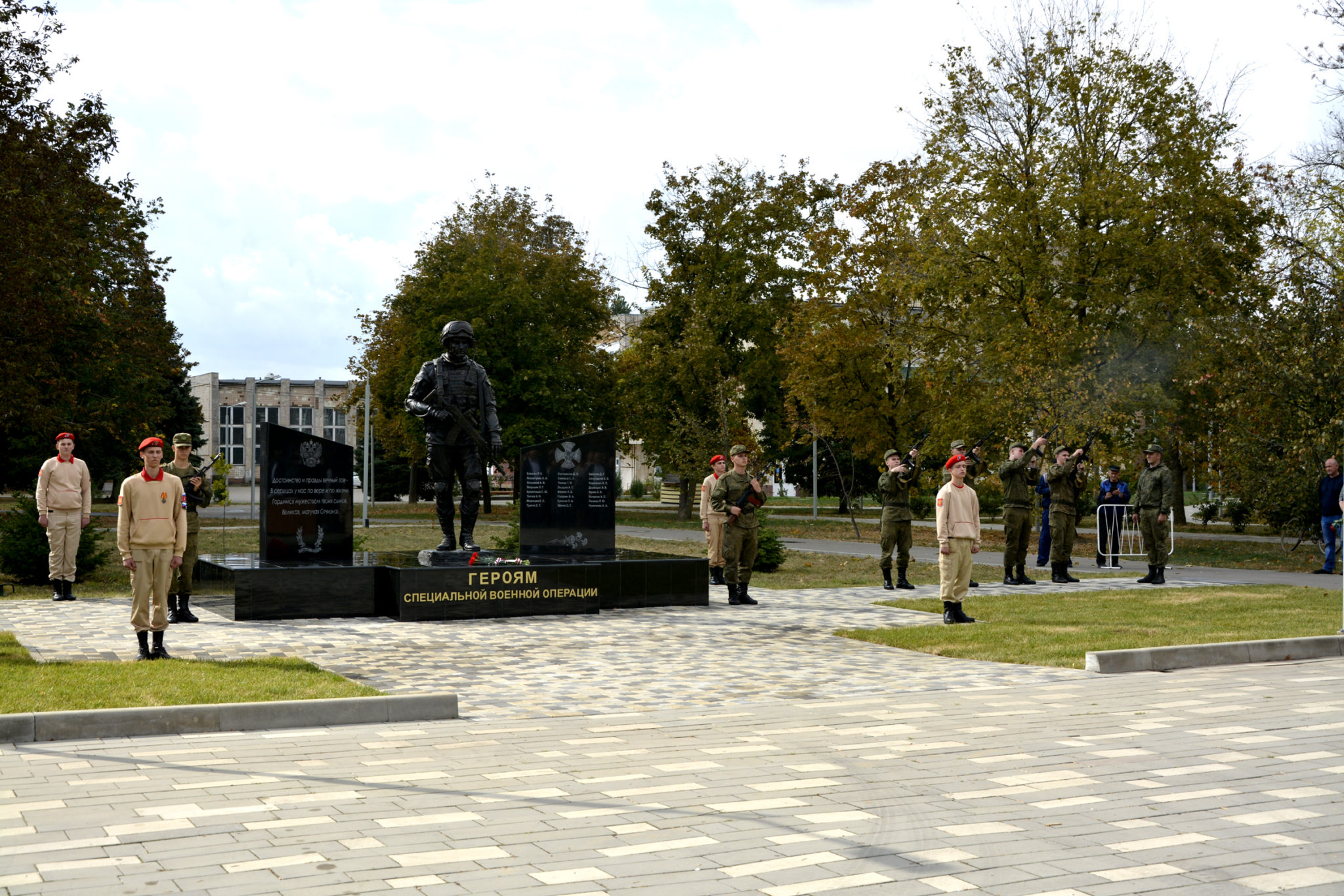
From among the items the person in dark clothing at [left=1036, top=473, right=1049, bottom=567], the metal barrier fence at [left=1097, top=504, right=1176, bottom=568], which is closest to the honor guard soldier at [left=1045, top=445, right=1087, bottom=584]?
the person in dark clothing at [left=1036, top=473, right=1049, bottom=567]

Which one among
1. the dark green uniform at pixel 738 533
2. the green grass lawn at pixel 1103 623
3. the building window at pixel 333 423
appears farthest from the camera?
the building window at pixel 333 423

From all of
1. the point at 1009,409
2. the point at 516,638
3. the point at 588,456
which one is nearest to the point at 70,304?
the point at 588,456

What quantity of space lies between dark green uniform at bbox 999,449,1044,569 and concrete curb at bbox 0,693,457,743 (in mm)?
11894

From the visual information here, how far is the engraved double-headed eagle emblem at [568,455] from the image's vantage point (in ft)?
53.8

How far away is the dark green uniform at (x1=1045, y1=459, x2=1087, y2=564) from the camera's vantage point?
1939 cm

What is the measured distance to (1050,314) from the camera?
30.5m

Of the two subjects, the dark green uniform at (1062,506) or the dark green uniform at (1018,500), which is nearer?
the dark green uniform at (1018,500)

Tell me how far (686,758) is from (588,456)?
32.0 feet

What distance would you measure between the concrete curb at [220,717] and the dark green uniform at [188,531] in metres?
5.66

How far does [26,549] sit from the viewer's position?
58.1 feet

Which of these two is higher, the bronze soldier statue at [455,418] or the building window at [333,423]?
the building window at [333,423]

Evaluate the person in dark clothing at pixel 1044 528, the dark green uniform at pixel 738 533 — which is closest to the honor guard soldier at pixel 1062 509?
the person in dark clothing at pixel 1044 528

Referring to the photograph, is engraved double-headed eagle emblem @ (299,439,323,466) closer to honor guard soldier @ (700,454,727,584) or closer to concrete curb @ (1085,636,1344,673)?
honor guard soldier @ (700,454,727,584)

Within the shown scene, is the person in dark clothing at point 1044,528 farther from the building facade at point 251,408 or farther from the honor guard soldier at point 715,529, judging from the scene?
the building facade at point 251,408
